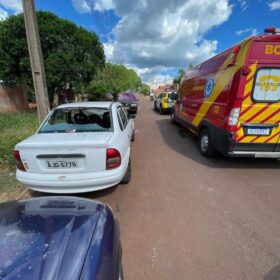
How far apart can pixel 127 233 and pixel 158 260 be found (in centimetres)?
56

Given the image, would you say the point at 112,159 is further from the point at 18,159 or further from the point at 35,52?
the point at 35,52

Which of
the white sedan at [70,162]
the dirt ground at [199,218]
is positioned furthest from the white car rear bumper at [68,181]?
the dirt ground at [199,218]

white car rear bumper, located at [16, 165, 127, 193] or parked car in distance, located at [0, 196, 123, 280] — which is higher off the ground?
parked car in distance, located at [0, 196, 123, 280]

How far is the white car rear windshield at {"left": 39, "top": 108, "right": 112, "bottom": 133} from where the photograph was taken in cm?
339

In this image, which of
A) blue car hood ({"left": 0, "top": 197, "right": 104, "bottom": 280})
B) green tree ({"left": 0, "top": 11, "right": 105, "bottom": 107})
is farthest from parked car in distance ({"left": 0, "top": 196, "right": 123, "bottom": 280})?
green tree ({"left": 0, "top": 11, "right": 105, "bottom": 107})

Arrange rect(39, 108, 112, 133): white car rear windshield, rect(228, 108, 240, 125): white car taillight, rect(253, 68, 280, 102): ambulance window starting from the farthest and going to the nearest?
rect(228, 108, 240, 125): white car taillight
rect(253, 68, 280, 102): ambulance window
rect(39, 108, 112, 133): white car rear windshield

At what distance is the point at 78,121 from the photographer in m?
3.92

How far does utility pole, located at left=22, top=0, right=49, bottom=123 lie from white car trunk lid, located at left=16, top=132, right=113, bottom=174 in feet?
8.12

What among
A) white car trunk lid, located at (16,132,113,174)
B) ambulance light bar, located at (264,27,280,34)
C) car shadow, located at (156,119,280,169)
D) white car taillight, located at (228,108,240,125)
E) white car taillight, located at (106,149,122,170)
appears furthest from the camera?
car shadow, located at (156,119,280,169)

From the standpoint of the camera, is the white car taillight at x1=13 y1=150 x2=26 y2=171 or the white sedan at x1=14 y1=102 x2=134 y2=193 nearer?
the white sedan at x1=14 y1=102 x2=134 y2=193

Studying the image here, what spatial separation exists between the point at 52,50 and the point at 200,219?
39.0 feet

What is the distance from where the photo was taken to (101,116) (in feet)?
12.9

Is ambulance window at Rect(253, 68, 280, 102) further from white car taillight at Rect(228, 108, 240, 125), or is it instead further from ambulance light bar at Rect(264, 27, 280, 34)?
ambulance light bar at Rect(264, 27, 280, 34)

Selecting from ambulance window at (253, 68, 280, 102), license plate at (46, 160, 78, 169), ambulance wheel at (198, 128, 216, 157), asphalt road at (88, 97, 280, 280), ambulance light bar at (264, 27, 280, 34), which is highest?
ambulance light bar at (264, 27, 280, 34)
